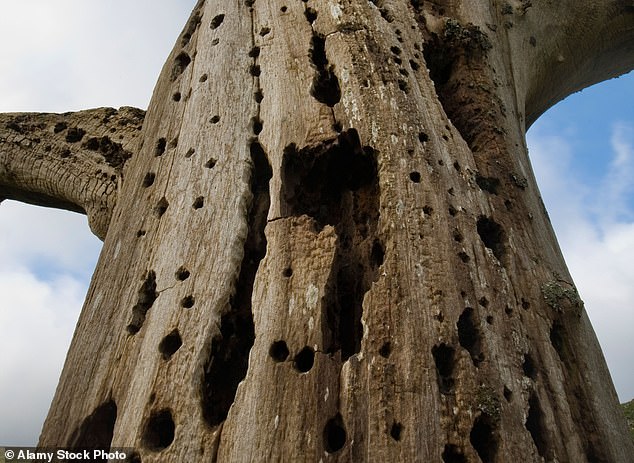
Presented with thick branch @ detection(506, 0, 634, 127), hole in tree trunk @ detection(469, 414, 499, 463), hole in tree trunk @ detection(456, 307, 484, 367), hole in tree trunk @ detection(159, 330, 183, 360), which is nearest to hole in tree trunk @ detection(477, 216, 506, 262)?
hole in tree trunk @ detection(456, 307, 484, 367)

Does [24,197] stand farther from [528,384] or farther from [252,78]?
[528,384]

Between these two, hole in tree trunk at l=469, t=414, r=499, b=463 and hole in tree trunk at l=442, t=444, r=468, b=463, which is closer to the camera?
hole in tree trunk at l=442, t=444, r=468, b=463

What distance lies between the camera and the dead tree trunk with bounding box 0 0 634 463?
274 cm

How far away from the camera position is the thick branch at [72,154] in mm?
5090

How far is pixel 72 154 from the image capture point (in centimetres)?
532

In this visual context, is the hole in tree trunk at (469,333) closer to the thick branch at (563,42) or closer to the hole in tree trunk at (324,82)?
the hole in tree trunk at (324,82)

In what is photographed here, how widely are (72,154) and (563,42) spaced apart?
500cm

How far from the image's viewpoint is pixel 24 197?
577 centimetres

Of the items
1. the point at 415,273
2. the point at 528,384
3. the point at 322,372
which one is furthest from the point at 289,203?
the point at 528,384

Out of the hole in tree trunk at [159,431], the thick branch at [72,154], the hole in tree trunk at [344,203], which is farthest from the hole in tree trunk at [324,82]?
the hole in tree trunk at [159,431]

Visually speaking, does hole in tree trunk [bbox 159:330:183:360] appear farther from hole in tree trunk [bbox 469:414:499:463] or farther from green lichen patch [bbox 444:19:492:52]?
→ green lichen patch [bbox 444:19:492:52]

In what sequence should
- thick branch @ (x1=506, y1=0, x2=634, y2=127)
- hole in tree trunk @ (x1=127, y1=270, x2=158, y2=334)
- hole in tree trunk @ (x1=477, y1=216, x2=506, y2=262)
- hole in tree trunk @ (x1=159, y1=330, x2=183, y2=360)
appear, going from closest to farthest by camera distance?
hole in tree trunk @ (x1=159, y1=330, x2=183, y2=360), hole in tree trunk @ (x1=127, y1=270, x2=158, y2=334), hole in tree trunk @ (x1=477, y1=216, x2=506, y2=262), thick branch @ (x1=506, y1=0, x2=634, y2=127)

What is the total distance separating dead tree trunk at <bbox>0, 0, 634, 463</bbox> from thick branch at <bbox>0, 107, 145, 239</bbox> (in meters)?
0.76

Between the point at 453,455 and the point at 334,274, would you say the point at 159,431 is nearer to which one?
the point at 334,274
